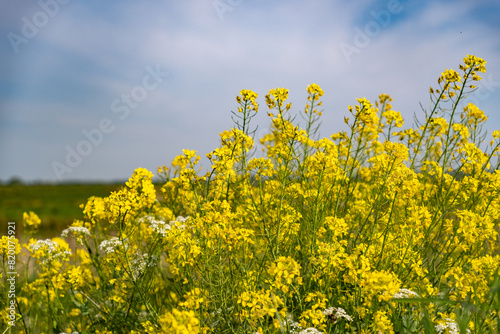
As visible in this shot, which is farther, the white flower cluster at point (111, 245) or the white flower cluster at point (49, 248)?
the white flower cluster at point (49, 248)

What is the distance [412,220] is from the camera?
117 inches

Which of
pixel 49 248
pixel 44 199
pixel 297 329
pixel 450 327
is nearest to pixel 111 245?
pixel 49 248

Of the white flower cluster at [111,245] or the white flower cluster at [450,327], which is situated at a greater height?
the white flower cluster at [111,245]

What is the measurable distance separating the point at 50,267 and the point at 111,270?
76 centimetres

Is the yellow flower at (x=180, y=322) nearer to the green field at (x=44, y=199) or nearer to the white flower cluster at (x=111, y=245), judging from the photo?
the white flower cluster at (x=111, y=245)

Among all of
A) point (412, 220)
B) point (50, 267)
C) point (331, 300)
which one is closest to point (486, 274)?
point (412, 220)

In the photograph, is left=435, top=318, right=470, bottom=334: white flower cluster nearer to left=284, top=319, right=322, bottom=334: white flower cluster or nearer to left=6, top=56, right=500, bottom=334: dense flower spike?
left=6, top=56, right=500, bottom=334: dense flower spike

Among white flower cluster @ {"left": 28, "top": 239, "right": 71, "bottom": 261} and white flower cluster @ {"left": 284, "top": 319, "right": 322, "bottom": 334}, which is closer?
white flower cluster @ {"left": 284, "top": 319, "right": 322, "bottom": 334}

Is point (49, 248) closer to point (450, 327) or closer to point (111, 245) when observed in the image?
point (111, 245)

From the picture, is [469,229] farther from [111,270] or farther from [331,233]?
[111,270]

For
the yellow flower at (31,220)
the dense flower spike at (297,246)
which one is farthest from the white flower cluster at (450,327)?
the yellow flower at (31,220)

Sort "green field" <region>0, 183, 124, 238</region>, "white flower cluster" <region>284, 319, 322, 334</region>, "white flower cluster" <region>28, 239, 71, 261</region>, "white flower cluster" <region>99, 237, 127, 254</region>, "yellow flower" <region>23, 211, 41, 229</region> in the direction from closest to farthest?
"white flower cluster" <region>284, 319, 322, 334</region> < "white flower cluster" <region>99, 237, 127, 254</region> < "white flower cluster" <region>28, 239, 71, 261</region> < "yellow flower" <region>23, 211, 41, 229</region> < "green field" <region>0, 183, 124, 238</region>

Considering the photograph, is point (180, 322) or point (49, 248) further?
point (49, 248)

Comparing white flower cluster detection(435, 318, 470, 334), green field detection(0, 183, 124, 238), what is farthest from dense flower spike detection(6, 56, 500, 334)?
green field detection(0, 183, 124, 238)
